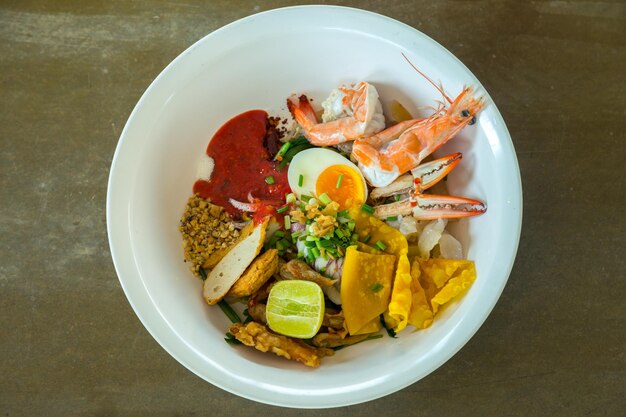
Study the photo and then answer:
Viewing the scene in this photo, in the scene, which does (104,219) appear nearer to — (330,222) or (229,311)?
(229,311)

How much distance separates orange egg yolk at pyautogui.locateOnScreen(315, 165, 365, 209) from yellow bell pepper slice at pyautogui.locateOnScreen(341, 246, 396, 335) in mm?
249

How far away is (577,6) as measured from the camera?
2.35 meters

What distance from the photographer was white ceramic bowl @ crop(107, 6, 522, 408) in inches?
70.5

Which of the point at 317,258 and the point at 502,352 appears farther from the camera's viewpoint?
the point at 502,352

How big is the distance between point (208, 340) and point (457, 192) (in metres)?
1.03

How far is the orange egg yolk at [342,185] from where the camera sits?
208 centimetres

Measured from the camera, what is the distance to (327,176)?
6.92ft

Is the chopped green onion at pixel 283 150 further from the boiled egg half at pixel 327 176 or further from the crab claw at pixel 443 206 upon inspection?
the crab claw at pixel 443 206

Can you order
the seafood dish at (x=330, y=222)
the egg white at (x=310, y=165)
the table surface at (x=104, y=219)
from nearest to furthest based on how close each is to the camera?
the seafood dish at (x=330, y=222) → the egg white at (x=310, y=165) → the table surface at (x=104, y=219)

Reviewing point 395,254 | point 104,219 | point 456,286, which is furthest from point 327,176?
point 104,219

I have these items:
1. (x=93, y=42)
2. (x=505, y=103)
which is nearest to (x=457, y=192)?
(x=505, y=103)

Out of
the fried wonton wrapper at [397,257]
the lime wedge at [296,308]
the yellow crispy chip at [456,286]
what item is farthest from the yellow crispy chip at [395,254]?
the lime wedge at [296,308]

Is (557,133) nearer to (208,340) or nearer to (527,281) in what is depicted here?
(527,281)

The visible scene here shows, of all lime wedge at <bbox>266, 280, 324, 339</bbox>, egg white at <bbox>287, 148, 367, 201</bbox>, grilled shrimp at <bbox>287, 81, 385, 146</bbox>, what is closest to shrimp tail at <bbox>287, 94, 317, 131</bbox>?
grilled shrimp at <bbox>287, 81, 385, 146</bbox>
